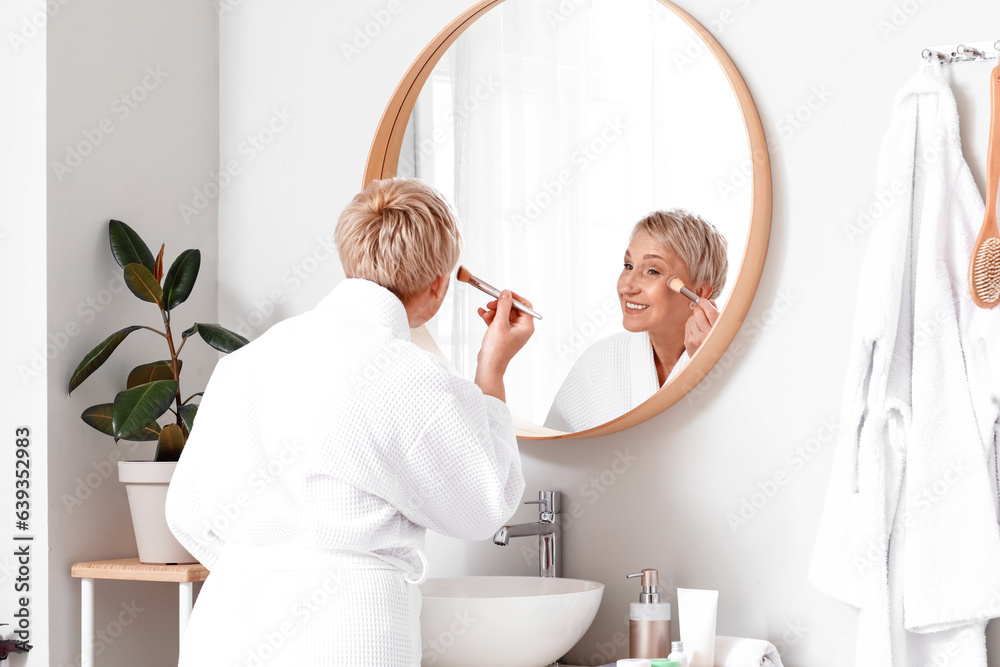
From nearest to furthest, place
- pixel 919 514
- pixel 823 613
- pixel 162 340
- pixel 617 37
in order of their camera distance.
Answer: pixel 919 514 < pixel 823 613 < pixel 617 37 < pixel 162 340

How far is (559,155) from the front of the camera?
1577mm

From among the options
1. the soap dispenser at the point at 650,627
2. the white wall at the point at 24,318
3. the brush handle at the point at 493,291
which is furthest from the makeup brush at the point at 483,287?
the white wall at the point at 24,318

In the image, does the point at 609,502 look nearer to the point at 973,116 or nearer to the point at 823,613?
the point at 823,613

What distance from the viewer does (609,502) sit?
1536 millimetres

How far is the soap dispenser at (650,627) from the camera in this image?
53.2 inches

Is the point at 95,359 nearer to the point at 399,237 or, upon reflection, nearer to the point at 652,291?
the point at 399,237

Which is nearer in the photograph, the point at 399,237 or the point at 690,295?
the point at 399,237

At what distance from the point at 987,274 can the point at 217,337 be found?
3.94ft

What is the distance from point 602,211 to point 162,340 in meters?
0.86

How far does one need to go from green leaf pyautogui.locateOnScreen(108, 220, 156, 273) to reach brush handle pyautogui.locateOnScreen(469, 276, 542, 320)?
0.56 metres

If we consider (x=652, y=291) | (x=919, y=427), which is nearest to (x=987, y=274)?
(x=919, y=427)

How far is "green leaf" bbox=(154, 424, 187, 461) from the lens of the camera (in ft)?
5.12

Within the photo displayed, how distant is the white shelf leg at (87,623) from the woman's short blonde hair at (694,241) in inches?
40.9

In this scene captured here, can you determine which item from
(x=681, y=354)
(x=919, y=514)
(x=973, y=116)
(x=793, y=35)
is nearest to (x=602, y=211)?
(x=681, y=354)
